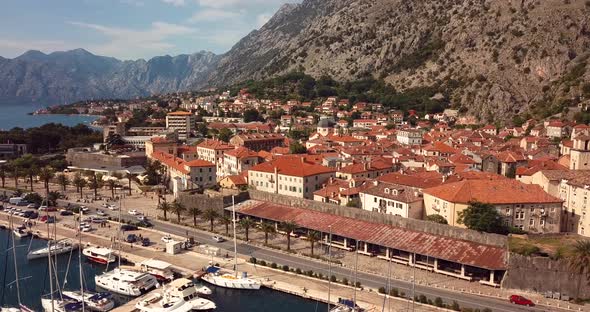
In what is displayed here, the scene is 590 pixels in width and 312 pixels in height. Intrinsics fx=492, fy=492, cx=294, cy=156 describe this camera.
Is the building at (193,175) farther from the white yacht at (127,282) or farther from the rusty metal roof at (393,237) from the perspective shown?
the white yacht at (127,282)

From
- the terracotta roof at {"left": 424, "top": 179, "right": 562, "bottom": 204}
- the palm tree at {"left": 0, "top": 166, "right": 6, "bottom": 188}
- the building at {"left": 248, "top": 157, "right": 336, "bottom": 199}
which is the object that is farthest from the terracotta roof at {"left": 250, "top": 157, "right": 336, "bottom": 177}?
the palm tree at {"left": 0, "top": 166, "right": 6, "bottom": 188}

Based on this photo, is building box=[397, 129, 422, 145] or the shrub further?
building box=[397, 129, 422, 145]

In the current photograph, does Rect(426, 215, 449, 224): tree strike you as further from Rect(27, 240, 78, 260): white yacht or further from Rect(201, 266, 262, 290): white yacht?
Rect(27, 240, 78, 260): white yacht

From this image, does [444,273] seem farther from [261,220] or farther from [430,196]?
[261,220]

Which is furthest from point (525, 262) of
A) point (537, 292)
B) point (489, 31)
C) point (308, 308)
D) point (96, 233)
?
point (489, 31)

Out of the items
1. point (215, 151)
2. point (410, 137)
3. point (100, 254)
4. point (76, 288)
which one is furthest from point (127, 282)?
point (410, 137)

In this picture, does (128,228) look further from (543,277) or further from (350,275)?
(543,277)

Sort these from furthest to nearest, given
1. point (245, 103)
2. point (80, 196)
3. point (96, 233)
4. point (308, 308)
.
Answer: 1. point (245, 103)
2. point (80, 196)
3. point (96, 233)
4. point (308, 308)
